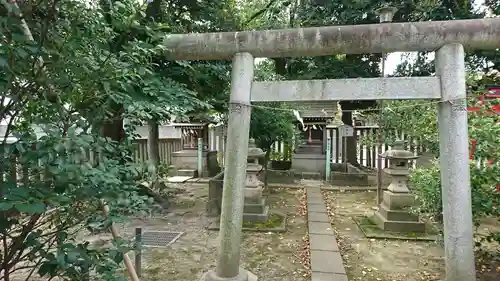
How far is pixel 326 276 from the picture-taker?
383 cm

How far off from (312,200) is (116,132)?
454 centimetres

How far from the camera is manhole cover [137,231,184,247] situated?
5.05m

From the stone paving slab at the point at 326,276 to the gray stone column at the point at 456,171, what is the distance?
107 centimetres

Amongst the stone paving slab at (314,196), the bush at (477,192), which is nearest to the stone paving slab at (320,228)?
the bush at (477,192)

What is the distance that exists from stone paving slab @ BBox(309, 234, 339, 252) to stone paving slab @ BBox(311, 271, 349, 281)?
77cm

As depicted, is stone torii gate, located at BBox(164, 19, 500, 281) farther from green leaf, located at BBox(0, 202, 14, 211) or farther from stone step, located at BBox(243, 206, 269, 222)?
green leaf, located at BBox(0, 202, 14, 211)

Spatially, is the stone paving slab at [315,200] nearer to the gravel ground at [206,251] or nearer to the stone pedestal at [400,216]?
the gravel ground at [206,251]

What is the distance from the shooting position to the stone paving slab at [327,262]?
13.2 ft

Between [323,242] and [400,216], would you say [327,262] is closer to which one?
[323,242]

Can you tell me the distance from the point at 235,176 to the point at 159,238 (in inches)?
99.7

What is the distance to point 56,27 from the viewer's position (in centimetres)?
170


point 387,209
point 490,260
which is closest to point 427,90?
point 490,260

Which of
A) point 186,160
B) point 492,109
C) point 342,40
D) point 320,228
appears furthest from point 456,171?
point 186,160

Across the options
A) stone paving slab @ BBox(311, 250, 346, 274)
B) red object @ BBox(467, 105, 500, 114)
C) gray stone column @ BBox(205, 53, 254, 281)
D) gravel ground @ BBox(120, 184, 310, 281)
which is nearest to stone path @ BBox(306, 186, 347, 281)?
stone paving slab @ BBox(311, 250, 346, 274)
